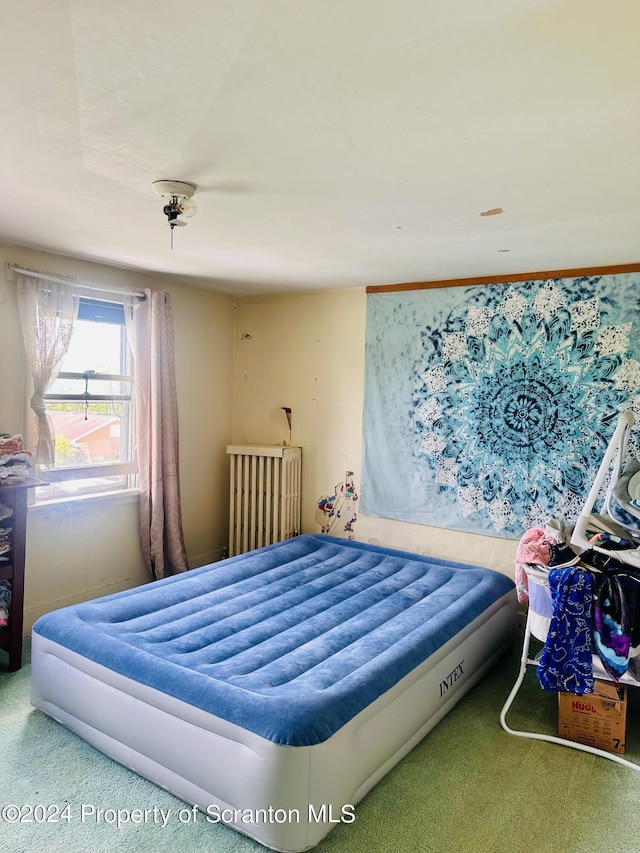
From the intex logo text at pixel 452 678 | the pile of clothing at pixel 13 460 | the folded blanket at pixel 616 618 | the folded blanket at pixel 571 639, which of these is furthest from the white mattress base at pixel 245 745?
the pile of clothing at pixel 13 460

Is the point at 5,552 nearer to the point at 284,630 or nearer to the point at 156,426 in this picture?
the point at 156,426

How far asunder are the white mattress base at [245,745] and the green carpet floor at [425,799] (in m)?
0.05

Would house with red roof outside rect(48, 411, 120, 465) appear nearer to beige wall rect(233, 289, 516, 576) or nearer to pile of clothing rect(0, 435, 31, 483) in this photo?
pile of clothing rect(0, 435, 31, 483)

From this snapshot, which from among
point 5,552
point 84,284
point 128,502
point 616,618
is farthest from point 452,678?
point 84,284

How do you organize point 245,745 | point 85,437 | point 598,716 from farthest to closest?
1. point 85,437
2. point 598,716
3. point 245,745

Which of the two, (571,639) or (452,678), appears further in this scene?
(452,678)

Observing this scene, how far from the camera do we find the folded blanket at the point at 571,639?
2275mm

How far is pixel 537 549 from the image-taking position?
2602 millimetres

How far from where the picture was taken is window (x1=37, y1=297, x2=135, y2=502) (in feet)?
11.7

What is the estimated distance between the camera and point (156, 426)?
3.91m

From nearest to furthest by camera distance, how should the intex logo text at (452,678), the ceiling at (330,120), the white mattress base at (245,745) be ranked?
1. the ceiling at (330,120)
2. the white mattress base at (245,745)
3. the intex logo text at (452,678)

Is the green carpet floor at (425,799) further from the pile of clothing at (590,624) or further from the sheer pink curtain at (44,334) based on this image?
the sheer pink curtain at (44,334)

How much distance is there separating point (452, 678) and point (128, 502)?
7.93 feet

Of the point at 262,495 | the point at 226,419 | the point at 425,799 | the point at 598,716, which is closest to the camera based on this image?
the point at 425,799
